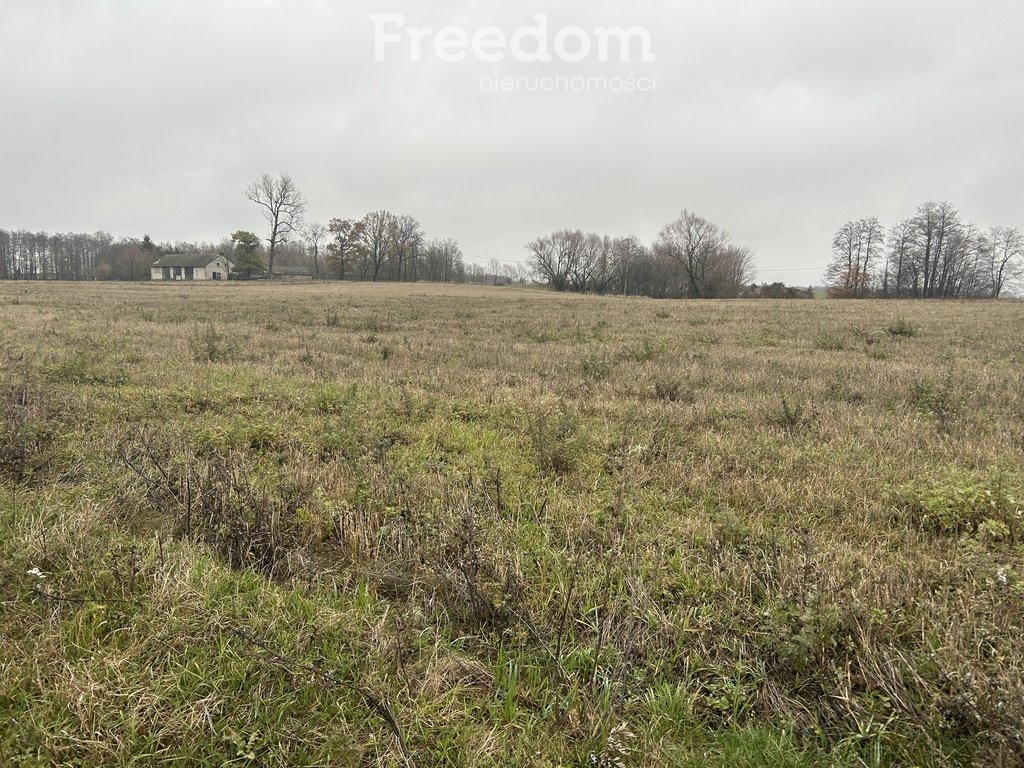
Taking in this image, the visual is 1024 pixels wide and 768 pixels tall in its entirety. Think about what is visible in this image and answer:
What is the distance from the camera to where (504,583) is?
295cm

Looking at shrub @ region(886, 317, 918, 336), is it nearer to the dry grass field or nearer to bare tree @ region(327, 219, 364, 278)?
the dry grass field

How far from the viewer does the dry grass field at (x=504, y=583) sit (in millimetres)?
2078

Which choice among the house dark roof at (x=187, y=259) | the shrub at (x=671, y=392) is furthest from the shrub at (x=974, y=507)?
the house dark roof at (x=187, y=259)

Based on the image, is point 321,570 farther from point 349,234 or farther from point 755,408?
point 349,234

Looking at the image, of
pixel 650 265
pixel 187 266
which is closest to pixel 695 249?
pixel 650 265

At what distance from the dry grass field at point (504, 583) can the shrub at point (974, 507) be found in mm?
24

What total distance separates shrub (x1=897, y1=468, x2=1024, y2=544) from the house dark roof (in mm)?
110391

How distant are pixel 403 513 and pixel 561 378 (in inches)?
224

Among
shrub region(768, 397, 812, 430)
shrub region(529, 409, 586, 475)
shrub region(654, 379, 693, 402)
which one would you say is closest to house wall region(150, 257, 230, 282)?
shrub region(654, 379, 693, 402)

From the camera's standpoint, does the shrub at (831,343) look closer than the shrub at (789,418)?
No

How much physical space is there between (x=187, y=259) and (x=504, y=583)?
365ft

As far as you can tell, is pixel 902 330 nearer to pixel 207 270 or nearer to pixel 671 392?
pixel 671 392

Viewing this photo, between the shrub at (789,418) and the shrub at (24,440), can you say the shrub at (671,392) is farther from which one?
the shrub at (24,440)

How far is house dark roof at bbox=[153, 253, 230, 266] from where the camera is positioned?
91062 millimetres
